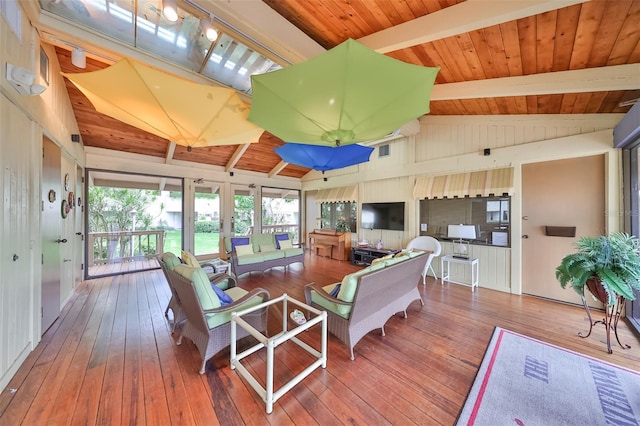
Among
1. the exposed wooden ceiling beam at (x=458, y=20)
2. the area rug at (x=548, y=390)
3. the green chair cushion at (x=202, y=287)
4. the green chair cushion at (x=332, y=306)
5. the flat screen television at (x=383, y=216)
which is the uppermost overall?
the exposed wooden ceiling beam at (x=458, y=20)

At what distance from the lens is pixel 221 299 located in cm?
232

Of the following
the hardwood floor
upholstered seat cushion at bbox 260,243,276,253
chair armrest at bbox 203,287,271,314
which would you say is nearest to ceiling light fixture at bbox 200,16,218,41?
chair armrest at bbox 203,287,271,314

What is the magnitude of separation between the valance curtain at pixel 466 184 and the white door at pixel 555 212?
318 millimetres

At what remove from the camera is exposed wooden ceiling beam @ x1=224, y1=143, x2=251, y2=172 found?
5868 mm

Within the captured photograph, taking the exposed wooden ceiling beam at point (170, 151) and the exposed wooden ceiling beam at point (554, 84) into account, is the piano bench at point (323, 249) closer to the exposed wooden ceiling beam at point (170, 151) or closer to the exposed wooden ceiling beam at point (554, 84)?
the exposed wooden ceiling beam at point (170, 151)

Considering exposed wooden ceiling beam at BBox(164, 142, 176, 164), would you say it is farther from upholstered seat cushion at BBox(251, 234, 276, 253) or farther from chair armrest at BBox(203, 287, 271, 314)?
chair armrest at BBox(203, 287, 271, 314)

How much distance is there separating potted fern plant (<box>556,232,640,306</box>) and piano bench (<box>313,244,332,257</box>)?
207 inches

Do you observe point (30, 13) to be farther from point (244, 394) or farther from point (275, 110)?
point (244, 394)

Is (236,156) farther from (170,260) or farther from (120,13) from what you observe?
(170,260)

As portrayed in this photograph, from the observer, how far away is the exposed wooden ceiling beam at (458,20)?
1.77 m

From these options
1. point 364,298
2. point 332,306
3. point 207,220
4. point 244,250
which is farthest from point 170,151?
point 364,298

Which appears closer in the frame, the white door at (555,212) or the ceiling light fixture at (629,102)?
the ceiling light fixture at (629,102)

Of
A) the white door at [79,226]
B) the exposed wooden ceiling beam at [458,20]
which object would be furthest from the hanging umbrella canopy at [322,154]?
the white door at [79,226]

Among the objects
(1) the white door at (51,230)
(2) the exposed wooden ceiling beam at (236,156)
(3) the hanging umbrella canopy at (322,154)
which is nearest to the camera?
(1) the white door at (51,230)
